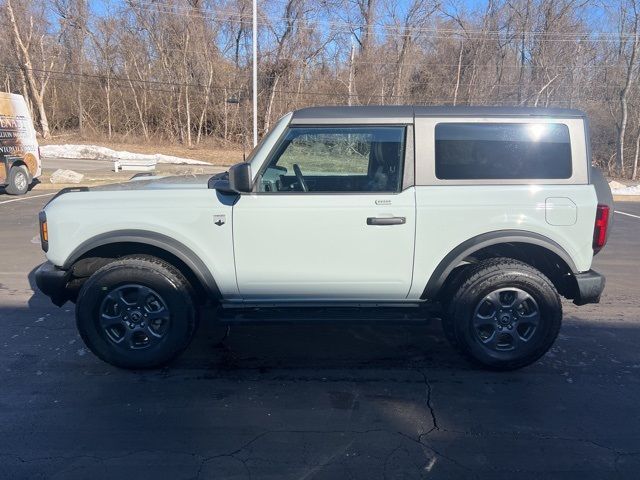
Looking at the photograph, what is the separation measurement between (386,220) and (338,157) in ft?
2.46

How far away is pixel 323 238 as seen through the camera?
3963mm

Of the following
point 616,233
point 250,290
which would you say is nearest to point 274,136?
point 250,290

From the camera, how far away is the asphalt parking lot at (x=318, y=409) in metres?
2.98

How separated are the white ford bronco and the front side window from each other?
15mm

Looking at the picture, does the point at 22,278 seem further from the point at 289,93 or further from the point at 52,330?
the point at 289,93

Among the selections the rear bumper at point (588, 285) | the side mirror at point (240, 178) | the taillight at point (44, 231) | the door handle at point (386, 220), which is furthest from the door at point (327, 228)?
the taillight at point (44, 231)

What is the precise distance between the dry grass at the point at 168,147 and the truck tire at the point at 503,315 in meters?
28.7

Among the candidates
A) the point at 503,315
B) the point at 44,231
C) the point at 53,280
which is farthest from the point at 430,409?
the point at 44,231

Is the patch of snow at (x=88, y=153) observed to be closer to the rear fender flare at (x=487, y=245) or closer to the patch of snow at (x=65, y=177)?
the patch of snow at (x=65, y=177)

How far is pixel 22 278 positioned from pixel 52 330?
6.99 feet

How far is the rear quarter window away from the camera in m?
4.02

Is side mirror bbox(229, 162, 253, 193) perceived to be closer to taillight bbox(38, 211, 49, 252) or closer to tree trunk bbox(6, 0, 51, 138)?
taillight bbox(38, 211, 49, 252)

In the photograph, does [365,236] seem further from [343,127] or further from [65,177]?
[65,177]

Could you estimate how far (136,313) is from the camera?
13.3ft
